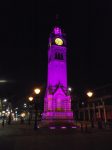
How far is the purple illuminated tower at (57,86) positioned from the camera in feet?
203

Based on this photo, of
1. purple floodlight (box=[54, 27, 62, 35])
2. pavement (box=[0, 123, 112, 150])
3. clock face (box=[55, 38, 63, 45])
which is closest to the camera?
pavement (box=[0, 123, 112, 150])

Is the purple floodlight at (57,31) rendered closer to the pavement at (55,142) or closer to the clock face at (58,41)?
the clock face at (58,41)

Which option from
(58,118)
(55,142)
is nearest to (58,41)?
(58,118)

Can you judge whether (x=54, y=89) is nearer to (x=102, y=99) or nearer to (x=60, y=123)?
(x=60, y=123)

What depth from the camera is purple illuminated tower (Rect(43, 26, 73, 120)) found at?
61.9m

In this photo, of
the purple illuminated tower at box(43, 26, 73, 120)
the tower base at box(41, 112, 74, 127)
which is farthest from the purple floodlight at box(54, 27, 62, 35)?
the tower base at box(41, 112, 74, 127)

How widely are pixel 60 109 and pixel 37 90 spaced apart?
32959 mm

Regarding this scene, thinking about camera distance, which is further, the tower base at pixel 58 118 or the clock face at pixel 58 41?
the clock face at pixel 58 41

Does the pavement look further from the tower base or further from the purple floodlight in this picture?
the purple floodlight

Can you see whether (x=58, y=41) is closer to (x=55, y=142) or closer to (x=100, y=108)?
(x=100, y=108)

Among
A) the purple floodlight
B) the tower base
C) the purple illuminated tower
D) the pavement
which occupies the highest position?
the purple floodlight

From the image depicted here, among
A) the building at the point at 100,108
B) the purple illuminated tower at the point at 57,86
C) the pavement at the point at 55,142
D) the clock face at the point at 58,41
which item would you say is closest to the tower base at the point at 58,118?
the purple illuminated tower at the point at 57,86

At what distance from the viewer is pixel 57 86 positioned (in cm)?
6384

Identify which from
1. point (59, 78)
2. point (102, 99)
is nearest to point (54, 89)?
point (59, 78)
